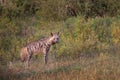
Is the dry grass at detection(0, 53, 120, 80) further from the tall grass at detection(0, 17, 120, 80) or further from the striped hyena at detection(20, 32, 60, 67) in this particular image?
the striped hyena at detection(20, 32, 60, 67)

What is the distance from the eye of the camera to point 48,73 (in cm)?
1041

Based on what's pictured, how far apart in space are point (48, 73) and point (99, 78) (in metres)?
1.50

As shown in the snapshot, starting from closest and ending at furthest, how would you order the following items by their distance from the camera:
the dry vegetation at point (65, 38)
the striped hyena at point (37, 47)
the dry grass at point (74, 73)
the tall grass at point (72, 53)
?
the dry grass at point (74, 73), the tall grass at point (72, 53), the dry vegetation at point (65, 38), the striped hyena at point (37, 47)

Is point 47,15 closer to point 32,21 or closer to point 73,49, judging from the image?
point 32,21

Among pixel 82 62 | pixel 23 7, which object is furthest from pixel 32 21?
pixel 82 62

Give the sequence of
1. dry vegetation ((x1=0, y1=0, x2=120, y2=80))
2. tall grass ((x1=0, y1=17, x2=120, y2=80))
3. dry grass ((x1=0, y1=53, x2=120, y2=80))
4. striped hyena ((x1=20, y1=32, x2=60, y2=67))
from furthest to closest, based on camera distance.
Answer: striped hyena ((x1=20, y1=32, x2=60, y2=67)) → dry vegetation ((x1=0, y1=0, x2=120, y2=80)) → tall grass ((x1=0, y1=17, x2=120, y2=80)) → dry grass ((x1=0, y1=53, x2=120, y2=80))

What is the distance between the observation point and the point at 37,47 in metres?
14.3

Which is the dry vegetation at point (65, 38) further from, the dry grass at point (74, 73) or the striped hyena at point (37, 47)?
the striped hyena at point (37, 47)

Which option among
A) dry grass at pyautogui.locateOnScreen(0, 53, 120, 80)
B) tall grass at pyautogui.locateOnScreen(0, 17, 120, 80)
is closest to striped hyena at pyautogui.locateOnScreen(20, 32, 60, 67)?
tall grass at pyautogui.locateOnScreen(0, 17, 120, 80)

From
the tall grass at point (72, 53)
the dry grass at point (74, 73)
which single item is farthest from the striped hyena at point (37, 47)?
the dry grass at point (74, 73)

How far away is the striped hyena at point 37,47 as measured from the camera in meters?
14.0

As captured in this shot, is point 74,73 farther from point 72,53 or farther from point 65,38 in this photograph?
point 65,38

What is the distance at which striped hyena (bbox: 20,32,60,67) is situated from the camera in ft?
45.9

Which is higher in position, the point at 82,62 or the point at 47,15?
the point at 82,62
